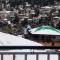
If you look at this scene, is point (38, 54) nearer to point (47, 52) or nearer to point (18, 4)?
point (47, 52)

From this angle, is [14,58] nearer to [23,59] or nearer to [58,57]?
[23,59]

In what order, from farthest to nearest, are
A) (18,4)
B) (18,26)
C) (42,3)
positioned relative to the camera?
(18,4) → (42,3) → (18,26)

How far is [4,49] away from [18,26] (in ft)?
6.26

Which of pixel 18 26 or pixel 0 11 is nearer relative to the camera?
pixel 18 26

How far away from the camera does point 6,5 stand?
4094 millimetres

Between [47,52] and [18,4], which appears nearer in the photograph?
[47,52]

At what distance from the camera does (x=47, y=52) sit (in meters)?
1.30

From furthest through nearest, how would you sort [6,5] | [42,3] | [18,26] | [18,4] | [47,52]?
[18,4]
[42,3]
[6,5]
[18,26]
[47,52]

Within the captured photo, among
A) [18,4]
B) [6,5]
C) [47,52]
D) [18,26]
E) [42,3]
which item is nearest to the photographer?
[47,52]

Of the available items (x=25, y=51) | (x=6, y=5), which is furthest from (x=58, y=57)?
(x=6, y=5)

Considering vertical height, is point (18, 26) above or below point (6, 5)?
below

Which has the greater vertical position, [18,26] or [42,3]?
[42,3]

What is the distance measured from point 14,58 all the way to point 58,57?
0.26 meters

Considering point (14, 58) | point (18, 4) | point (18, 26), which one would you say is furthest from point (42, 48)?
point (18, 4)
